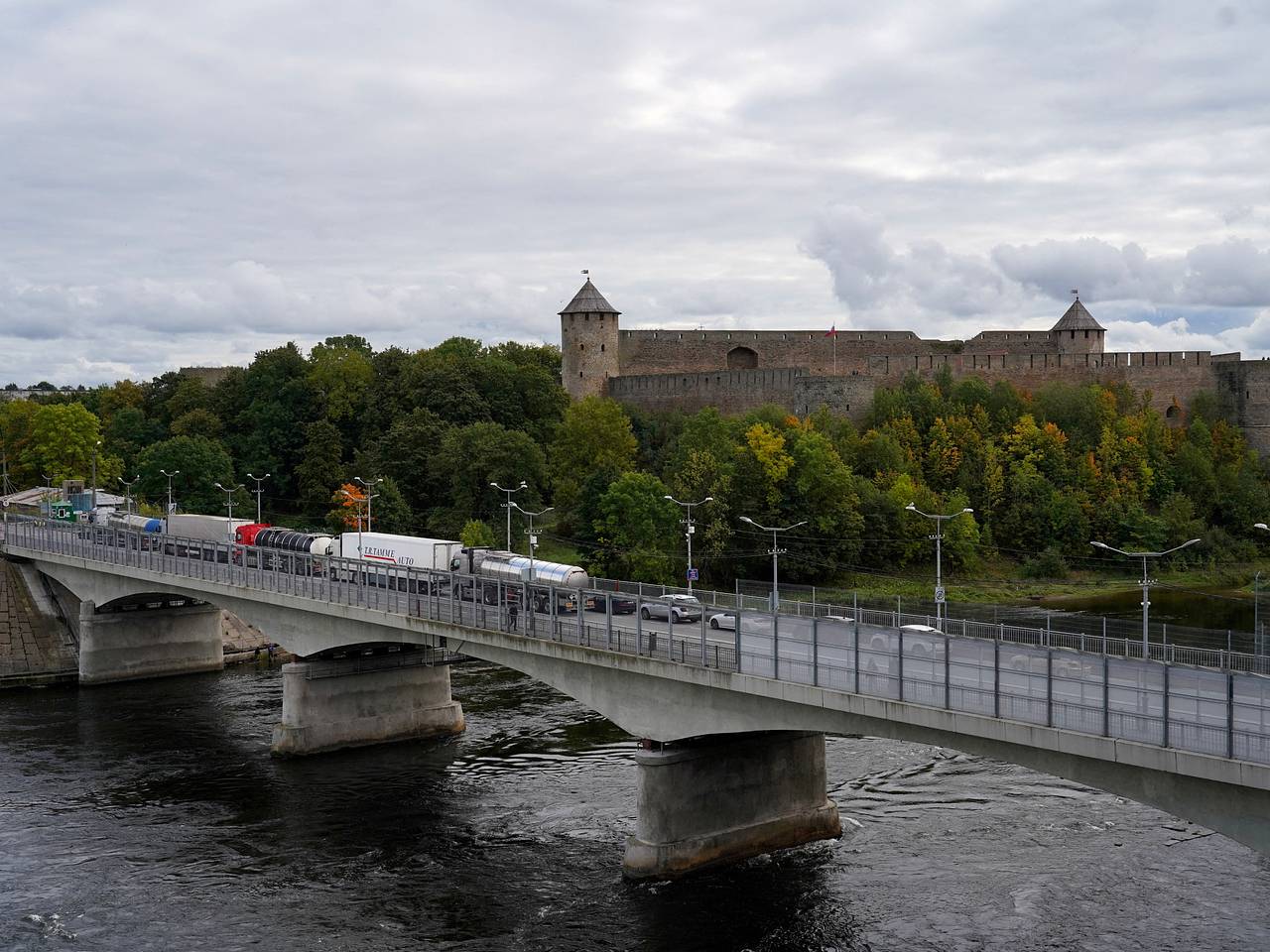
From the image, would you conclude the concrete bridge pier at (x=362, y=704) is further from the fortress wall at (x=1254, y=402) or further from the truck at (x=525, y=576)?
the fortress wall at (x=1254, y=402)

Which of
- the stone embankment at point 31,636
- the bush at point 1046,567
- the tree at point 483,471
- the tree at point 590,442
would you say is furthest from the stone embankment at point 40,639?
the bush at point 1046,567

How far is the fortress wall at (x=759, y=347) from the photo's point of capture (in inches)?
4232

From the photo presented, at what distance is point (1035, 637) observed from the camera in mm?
32562

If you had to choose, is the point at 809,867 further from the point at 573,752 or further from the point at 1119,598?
the point at 1119,598

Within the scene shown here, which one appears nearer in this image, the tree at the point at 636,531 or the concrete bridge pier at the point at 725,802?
the concrete bridge pier at the point at 725,802

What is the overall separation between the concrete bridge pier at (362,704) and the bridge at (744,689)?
64 millimetres


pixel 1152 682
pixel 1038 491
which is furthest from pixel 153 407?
pixel 1152 682

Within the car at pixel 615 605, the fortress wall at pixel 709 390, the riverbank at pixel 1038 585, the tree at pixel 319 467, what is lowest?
the riverbank at pixel 1038 585

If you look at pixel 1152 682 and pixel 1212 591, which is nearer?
pixel 1152 682

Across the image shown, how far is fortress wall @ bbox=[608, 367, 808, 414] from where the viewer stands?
9938 centimetres

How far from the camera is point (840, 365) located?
106875 mm

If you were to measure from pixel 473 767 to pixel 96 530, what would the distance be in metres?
25.1

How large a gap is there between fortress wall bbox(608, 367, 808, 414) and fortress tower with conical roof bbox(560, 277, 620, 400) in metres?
1.53

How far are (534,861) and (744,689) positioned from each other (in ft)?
26.3
